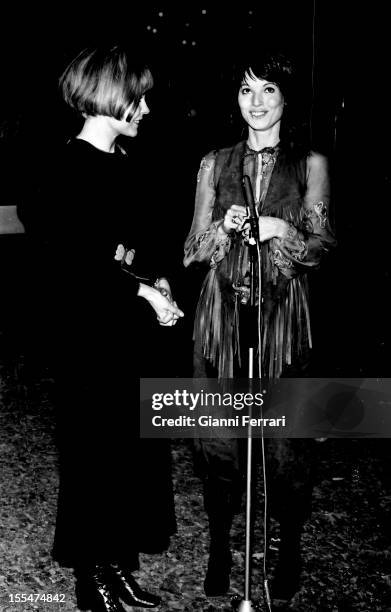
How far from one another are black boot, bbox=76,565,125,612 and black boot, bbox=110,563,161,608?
0.11ft

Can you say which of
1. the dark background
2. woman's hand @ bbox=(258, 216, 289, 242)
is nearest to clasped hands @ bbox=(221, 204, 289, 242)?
woman's hand @ bbox=(258, 216, 289, 242)

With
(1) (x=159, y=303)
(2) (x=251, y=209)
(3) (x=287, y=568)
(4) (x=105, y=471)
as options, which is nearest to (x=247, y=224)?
(2) (x=251, y=209)

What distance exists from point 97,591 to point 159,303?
1050 millimetres

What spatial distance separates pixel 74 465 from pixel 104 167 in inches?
40.2

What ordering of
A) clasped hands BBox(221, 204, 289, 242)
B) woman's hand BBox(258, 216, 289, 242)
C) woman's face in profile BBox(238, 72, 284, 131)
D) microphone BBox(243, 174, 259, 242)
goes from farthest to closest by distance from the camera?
1. woman's face in profile BBox(238, 72, 284, 131)
2. woman's hand BBox(258, 216, 289, 242)
3. clasped hands BBox(221, 204, 289, 242)
4. microphone BBox(243, 174, 259, 242)

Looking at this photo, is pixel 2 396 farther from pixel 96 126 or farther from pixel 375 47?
pixel 375 47

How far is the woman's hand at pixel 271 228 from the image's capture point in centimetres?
240

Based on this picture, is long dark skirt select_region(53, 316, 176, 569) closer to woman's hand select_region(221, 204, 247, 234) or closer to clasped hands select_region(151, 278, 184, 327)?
clasped hands select_region(151, 278, 184, 327)

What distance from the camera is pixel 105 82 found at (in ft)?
7.80

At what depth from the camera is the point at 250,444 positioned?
2160 millimetres

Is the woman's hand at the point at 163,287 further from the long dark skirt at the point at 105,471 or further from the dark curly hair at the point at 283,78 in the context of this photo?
the dark curly hair at the point at 283,78

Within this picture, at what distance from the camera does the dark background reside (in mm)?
4570

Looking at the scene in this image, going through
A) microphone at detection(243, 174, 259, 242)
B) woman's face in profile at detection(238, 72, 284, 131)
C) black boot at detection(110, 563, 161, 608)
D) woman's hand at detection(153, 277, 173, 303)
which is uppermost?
woman's face in profile at detection(238, 72, 284, 131)

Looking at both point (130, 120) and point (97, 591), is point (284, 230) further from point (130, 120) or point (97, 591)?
point (97, 591)
